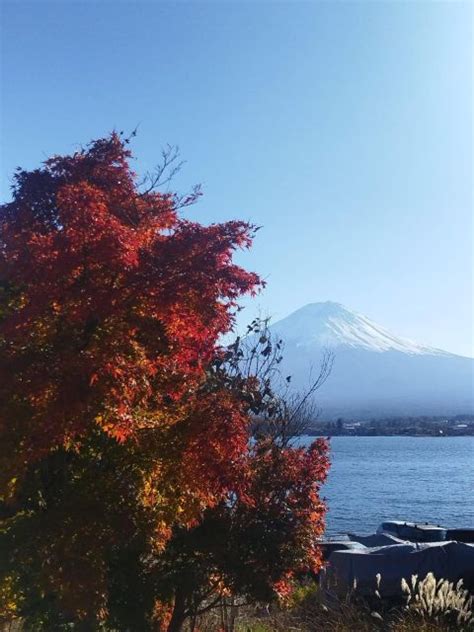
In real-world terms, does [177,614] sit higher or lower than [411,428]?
higher

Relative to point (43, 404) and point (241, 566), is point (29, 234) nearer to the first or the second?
point (43, 404)

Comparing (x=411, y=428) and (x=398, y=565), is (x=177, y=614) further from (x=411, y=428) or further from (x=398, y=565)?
(x=411, y=428)

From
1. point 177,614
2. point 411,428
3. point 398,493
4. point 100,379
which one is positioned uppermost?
point 100,379

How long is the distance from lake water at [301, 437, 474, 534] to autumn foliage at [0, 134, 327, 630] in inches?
1116

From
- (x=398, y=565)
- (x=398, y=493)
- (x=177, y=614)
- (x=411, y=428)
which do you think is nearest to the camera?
(x=177, y=614)

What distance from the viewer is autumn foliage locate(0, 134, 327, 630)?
4855mm

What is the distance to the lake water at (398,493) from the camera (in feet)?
131

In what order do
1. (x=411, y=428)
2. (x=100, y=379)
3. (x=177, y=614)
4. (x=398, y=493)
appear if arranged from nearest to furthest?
1. (x=100, y=379)
2. (x=177, y=614)
3. (x=398, y=493)
4. (x=411, y=428)

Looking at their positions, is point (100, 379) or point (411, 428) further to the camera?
point (411, 428)

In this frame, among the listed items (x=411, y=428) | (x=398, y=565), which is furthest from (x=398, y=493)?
(x=411, y=428)

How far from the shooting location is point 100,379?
4.73 meters

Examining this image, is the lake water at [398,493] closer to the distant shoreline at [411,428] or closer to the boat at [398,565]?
the boat at [398,565]

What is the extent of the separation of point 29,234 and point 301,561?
4527mm

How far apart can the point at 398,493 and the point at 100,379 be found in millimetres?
51866
